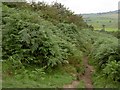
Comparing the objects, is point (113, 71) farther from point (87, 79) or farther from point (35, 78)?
point (35, 78)

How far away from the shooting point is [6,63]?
1211 cm

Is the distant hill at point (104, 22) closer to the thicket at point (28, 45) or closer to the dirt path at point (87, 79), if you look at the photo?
the dirt path at point (87, 79)

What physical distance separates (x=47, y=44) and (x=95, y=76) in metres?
2.92

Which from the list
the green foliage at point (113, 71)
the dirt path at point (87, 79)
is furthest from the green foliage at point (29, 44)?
the green foliage at point (113, 71)

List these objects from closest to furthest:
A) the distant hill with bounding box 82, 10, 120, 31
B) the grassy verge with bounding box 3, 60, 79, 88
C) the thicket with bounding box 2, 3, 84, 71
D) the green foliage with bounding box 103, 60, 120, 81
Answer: the grassy verge with bounding box 3, 60, 79, 88 → the green foliage with bounding box 103, 60, 120, 81 → the thicket with bounding box 2, 3, 84, 71 → the distant hill with bounding box 82, 10, 120, 31

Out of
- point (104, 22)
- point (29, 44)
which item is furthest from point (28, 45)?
point (104, 22)

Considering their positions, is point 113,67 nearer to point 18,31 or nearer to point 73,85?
point 73,85

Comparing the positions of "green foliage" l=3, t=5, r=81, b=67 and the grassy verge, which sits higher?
"green foliage" l=3, t=5, r=81, b=67

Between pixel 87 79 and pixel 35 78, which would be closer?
pixel 35 78

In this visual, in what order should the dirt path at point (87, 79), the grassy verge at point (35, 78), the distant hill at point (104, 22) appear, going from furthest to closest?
1. the distant hill at point (104, 22)
2. the dirt path at point (87, 79)
3. the grassy verge at point (35, 78)

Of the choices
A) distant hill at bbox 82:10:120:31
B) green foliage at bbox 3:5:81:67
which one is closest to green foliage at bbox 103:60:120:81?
green foliage at bbox 3:5:81:67

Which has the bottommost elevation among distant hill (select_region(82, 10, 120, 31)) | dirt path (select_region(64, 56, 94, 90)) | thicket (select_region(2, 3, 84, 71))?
distant hill (select_region(82, 10, 120, 31))

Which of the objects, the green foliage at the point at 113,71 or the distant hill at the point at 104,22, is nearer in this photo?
the green foliage at the point at 113,71

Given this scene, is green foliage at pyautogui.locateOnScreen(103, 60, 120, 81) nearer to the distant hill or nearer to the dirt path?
the dirt path
